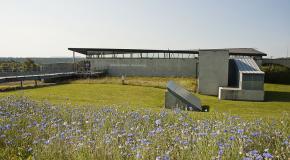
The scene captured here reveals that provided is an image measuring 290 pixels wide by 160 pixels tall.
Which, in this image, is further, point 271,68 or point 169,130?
point 271,68

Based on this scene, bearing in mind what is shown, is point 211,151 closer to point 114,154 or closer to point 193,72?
point 114,154

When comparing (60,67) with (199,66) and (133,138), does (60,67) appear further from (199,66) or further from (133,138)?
(133,138)

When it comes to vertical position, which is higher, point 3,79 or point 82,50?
point 82,50

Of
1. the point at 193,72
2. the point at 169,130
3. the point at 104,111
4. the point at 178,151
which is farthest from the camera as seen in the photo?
the point at 193,72

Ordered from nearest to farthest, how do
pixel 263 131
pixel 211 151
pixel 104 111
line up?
pixel 211 151, pixel 263 131, pixel 104 111

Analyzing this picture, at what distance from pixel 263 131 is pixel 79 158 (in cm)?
338

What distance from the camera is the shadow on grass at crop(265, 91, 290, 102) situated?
20.7 m

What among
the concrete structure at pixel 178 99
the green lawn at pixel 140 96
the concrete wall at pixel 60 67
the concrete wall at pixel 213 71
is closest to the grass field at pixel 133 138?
the concrete structure at pixel 178 99

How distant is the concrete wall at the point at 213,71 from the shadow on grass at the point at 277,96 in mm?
3108

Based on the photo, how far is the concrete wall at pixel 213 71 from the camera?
23172 mm

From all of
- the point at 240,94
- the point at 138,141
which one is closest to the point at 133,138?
the point at 138,141

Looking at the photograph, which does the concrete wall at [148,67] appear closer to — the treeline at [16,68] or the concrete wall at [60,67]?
the concrete wall at [60,67]

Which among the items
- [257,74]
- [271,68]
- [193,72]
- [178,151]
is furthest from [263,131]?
[271,68]

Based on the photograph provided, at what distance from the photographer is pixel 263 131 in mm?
5820
